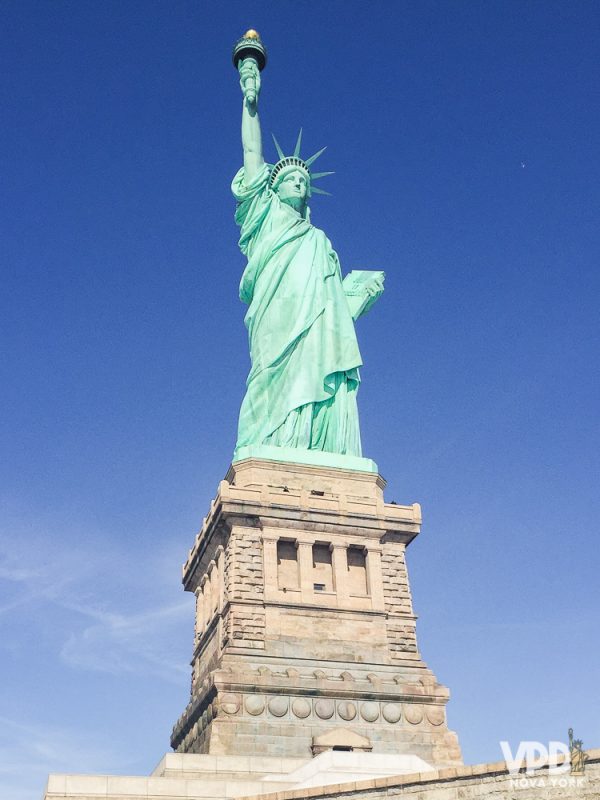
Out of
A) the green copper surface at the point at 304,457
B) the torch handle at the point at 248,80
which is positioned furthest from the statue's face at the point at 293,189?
the green copper surface at the point at 304,457

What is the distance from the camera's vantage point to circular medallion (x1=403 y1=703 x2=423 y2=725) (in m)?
27.2

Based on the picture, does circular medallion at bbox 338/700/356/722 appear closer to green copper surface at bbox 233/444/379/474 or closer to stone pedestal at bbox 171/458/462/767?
stone pedestal at bbox 171/458/462/767

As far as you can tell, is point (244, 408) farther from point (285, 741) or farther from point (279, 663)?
point (285, 741)

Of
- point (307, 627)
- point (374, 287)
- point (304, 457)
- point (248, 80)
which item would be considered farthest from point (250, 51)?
point (307, 627)

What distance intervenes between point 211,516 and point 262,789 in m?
10.5

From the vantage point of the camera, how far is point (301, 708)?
26344 mm

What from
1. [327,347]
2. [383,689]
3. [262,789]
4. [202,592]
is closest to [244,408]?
[327,347]

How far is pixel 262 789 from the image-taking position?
2169 centimetres

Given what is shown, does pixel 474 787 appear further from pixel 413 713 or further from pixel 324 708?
pixel 413 713

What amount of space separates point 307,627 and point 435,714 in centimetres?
445

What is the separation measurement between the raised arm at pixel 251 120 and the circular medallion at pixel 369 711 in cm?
2136

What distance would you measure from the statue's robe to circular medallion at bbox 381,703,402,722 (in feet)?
29.9

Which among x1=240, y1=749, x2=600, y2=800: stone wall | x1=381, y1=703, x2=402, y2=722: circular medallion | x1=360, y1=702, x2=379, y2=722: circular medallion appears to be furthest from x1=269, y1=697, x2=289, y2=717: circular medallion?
x1=240, y1=749, x2=600, y2=800: stone wall

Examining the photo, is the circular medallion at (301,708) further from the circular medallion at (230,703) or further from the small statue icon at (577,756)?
the small statue icon at (577,756)
